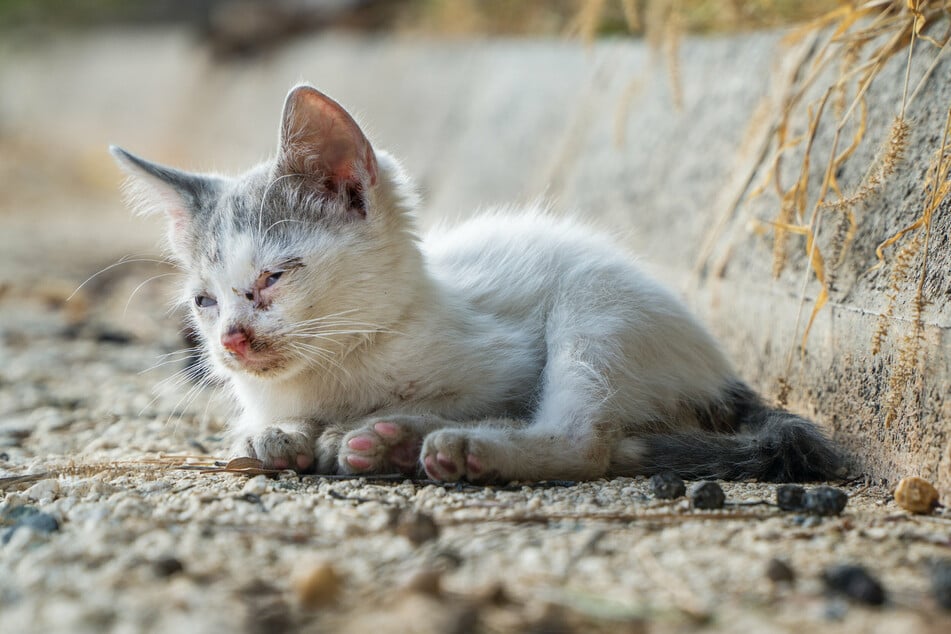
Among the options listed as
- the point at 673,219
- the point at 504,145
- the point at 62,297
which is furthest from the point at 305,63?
the point at 673,219

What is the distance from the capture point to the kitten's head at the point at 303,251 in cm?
239

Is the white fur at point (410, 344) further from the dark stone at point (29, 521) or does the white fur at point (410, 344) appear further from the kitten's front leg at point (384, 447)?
the dark stone at point (29, 521)

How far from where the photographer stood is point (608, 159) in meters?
4.86

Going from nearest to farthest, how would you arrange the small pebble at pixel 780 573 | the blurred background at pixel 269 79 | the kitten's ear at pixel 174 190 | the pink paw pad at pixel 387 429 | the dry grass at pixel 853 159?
the small pebble at pixel 780 573 → the dry grass at pixel 853 159 → the pink paw pad at pixel 387 429 → the kitten's ear at pixel 174 190 → the blurred background at pixel 269 79

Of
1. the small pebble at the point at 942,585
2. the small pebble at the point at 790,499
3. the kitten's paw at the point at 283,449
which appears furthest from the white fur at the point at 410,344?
the small pebble at the point at 942,585

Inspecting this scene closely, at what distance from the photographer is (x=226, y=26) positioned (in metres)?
12.8

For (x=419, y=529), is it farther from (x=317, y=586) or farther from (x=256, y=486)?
(x=256, y=486)

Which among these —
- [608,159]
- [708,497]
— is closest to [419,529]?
[708,497]

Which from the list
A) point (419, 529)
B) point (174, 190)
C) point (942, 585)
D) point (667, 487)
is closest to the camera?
point (942, 585)

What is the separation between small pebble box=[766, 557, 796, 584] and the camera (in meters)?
1.48

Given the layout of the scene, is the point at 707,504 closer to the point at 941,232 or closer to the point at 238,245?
the point at 941,232

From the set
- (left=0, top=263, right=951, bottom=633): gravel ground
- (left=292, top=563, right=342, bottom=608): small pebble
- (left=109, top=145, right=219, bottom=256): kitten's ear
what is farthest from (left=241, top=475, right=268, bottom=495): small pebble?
(left=109, top=145, right=219, bottom=256): kitten's ear

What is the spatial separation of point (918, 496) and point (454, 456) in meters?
1.00

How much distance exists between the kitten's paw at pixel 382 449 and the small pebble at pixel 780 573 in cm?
99
